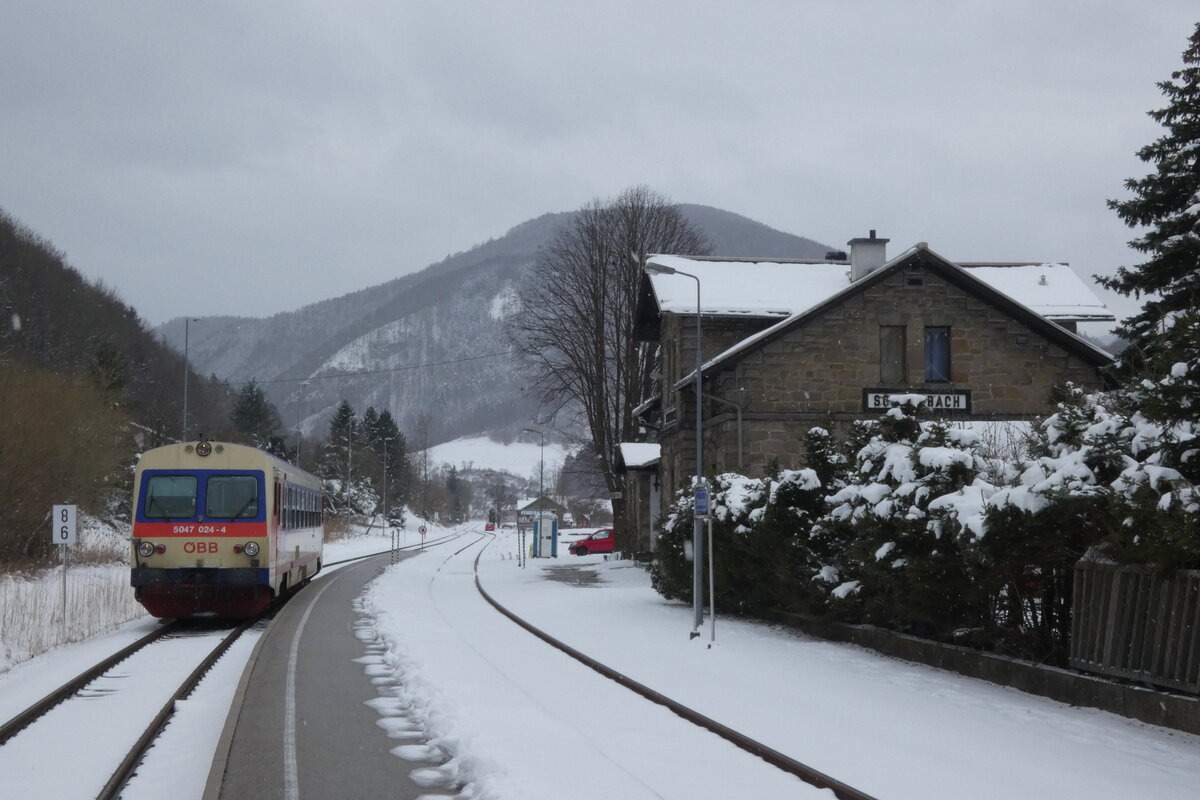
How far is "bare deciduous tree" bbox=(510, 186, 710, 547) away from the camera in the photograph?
149ft

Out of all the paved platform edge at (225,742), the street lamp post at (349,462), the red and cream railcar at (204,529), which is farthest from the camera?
the street lamp post at (349,462)

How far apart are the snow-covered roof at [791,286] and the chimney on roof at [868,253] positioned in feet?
2.60

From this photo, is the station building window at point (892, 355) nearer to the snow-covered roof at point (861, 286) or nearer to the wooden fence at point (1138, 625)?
the snow-covered roof at point (861, 286)

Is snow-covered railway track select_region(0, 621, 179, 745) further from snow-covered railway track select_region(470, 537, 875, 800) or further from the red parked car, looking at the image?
the red parked car

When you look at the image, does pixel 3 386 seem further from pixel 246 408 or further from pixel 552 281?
pixel 246 408

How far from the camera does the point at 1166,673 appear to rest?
31.9ft

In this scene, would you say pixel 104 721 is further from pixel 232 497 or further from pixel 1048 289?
pixel 1048 289

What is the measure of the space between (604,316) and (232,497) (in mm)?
27457

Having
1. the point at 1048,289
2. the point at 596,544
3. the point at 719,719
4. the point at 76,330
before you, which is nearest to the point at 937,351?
the point at 1048,289

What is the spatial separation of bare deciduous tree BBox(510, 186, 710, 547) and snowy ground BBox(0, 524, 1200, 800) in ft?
92.1

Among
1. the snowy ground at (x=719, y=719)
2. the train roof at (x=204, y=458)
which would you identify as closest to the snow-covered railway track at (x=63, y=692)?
the snowy ground at (x=719, y=719)

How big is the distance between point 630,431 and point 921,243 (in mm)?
18860

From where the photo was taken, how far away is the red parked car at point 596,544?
58.5m

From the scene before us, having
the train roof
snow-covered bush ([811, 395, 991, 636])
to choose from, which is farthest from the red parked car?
snow-covered bush ([811, 395, 991, 636])
